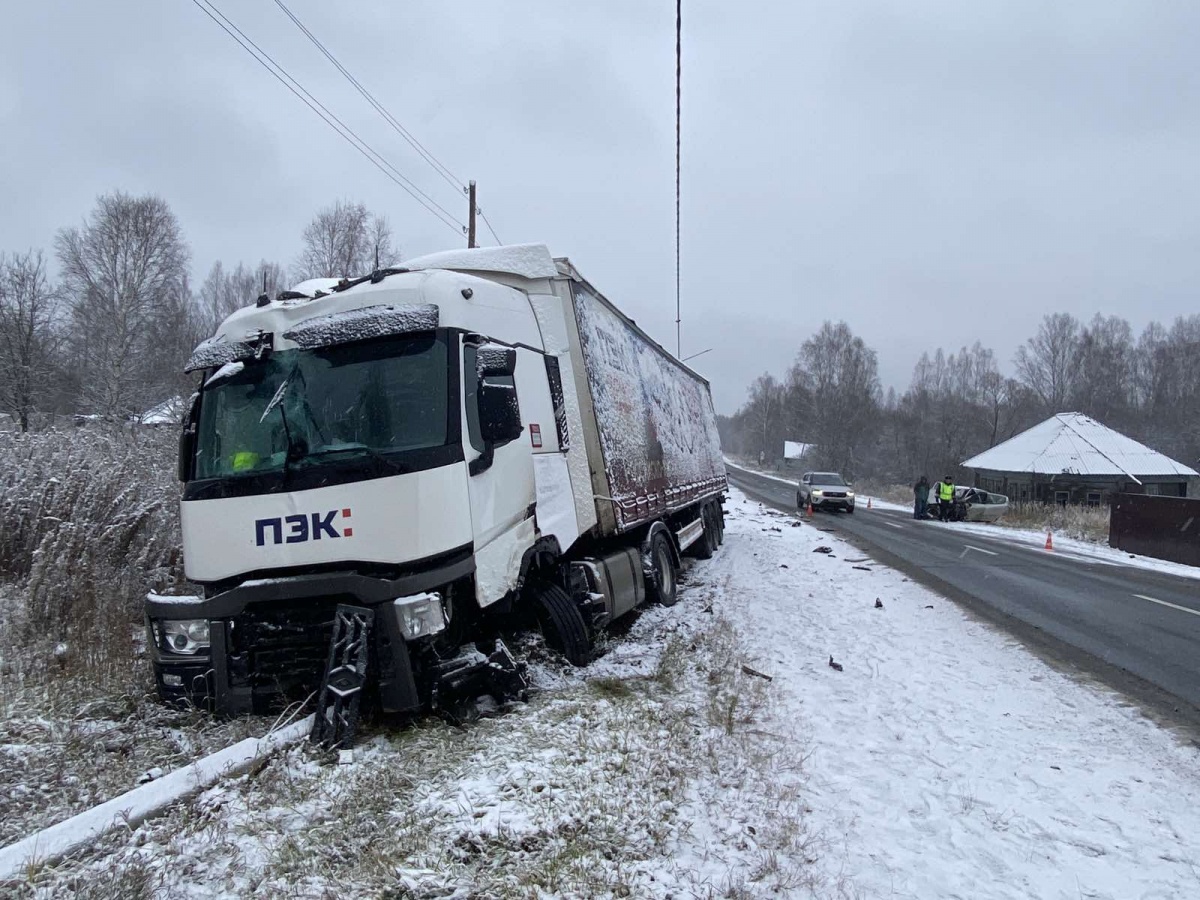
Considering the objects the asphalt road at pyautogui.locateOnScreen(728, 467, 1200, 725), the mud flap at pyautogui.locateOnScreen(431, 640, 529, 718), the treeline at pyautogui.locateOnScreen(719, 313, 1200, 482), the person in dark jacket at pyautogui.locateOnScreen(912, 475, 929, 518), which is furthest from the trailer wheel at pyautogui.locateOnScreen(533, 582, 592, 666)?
A: the treeline at pyautogui.locateOnScreen(719, 313, 1200, 482)

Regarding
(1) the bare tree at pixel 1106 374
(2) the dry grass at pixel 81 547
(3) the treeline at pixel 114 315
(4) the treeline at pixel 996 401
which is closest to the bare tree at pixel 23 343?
(3) the treeline at pixel 114 315

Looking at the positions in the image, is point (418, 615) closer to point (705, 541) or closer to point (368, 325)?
point (368, 325)

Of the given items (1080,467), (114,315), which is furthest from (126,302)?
(1080,467)

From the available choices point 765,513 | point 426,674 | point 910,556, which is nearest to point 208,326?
point 765,513

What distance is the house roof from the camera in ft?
110

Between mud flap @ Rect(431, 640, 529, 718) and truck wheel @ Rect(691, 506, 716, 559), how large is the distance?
896 centimetres

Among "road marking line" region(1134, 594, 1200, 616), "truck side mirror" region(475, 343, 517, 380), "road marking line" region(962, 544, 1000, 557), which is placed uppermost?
"truck side mirror" region(475, 343, 517, 380)

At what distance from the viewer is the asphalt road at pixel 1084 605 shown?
6.47 metres

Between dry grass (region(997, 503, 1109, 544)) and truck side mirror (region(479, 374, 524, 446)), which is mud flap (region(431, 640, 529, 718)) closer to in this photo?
truck side mirror (region(479, 374, 524, 446))

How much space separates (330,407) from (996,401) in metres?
80.8

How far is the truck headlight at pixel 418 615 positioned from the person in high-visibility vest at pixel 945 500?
85.0ft

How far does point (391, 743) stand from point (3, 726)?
2.42m

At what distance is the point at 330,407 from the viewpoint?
178 inches

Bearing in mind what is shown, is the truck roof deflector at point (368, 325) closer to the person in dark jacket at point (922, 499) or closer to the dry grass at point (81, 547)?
the dry grass at point (81, 547)
